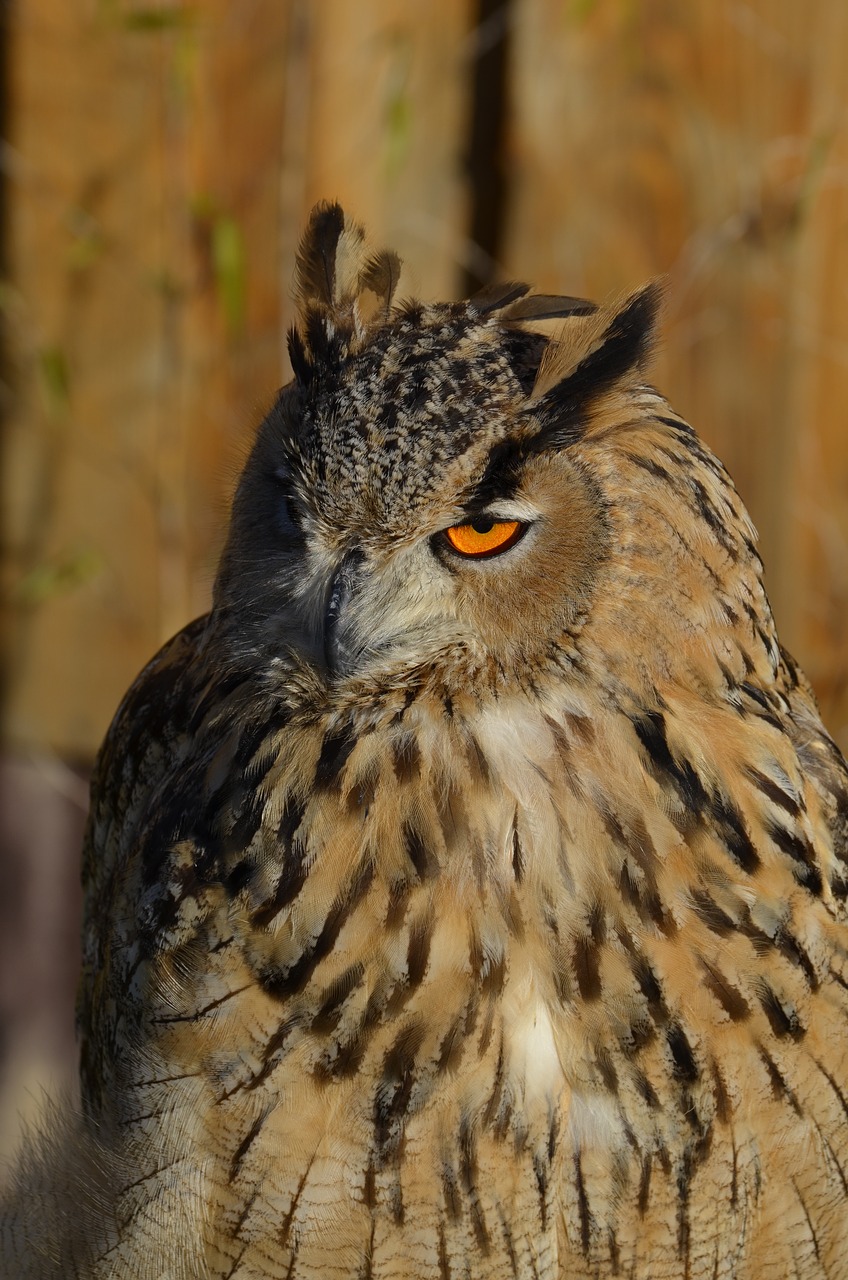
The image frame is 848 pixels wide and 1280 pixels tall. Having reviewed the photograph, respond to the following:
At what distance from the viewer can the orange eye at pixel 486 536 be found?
1.20 metres

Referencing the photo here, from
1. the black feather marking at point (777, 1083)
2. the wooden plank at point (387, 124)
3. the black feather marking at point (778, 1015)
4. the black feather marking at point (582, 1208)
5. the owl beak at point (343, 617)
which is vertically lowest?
the black feather marking at point (582, 1208)

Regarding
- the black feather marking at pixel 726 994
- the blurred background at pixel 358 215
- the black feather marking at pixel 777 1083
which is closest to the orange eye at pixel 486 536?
the black feather marking at pixel 726 994

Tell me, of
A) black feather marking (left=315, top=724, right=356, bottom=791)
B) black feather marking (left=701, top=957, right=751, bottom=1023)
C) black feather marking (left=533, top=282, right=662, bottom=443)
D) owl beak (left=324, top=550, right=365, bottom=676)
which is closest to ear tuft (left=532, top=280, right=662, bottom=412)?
black feather marking (left=533, top=282, right=662, bottom=443)

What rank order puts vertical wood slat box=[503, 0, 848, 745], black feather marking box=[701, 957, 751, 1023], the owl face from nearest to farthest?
1. the owl face
2. black feather marking box=[701, 957, 751, 1023]
3. vertical wood slat box=[503, 0, 848, 745]

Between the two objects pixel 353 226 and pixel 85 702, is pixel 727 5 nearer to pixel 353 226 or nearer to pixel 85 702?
pixel 353 226

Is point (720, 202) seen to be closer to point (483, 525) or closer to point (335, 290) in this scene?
point (335, 290)

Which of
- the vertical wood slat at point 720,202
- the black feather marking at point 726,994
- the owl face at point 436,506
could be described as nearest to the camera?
the owl face at point 436,506

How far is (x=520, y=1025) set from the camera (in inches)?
51.1

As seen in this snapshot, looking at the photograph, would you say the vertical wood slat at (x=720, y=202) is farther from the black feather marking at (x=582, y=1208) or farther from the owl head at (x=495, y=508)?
the black feather marking at (x=582, y=1208)

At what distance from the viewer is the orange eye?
1.20 metres

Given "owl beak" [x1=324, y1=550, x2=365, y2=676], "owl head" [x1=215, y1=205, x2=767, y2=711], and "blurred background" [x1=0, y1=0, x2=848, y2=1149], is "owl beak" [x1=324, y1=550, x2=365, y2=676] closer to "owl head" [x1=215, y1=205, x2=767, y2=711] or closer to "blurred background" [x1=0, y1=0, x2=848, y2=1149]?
"owl head" [x1=215, y1=205, x2=767, y2=711]

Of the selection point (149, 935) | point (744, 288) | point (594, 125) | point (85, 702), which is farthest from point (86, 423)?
point (149, 935)

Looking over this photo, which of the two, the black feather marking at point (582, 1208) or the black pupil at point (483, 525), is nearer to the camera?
the black pupil at point (483, 525)

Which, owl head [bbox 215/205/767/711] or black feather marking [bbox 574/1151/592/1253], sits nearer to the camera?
owl head [bbox 215/205/767/711]
